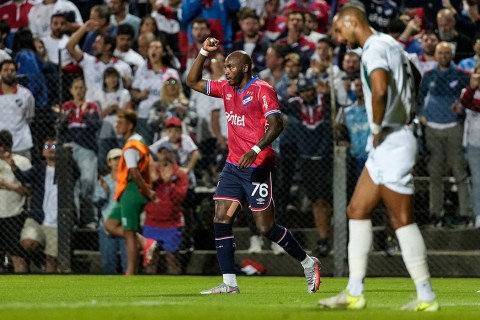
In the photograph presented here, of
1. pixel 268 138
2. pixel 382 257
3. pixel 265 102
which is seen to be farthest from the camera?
pixel 382 257

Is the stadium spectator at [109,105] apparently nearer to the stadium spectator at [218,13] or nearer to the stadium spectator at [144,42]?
the stadium spectator at [144,42]

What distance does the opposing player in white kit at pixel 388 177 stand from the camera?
356 inches

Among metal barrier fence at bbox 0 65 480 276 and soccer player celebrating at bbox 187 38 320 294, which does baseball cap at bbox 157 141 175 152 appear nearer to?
metal barrier fence at bbox 0 65 480 276

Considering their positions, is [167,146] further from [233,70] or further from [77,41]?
[233,70]

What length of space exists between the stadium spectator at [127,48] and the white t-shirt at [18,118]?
6.94ft

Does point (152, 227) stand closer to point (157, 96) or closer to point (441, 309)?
point (157, 96)

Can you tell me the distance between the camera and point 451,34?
1888 centimetres

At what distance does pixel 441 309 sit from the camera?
9.73 metres

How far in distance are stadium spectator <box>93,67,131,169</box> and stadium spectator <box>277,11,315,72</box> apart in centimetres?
278

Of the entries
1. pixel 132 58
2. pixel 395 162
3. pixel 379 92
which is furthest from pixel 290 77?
pixel 379 92

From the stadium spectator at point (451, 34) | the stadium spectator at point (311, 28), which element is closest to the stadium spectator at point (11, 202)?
the stadium spectator at point (311, 28)

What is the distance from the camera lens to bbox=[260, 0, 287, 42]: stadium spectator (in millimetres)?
20172

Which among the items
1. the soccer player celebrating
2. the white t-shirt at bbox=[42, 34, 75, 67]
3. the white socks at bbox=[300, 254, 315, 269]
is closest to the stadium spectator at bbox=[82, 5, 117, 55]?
the white t-shirt at bbox=[42, 34, 75, 67]

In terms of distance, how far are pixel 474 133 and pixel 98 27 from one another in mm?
6943
